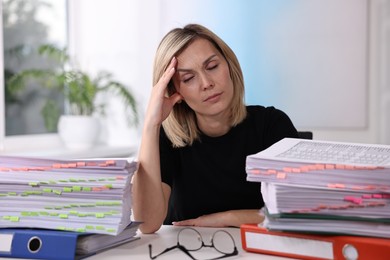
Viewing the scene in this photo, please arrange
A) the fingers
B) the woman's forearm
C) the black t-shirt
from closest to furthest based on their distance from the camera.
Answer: the woman's forearm
the fingers
the black t-shirt

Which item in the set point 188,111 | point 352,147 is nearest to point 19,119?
point 188,111

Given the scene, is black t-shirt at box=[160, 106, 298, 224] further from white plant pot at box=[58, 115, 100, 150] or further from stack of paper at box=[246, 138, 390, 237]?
white plant pot at box=[58, 115, 100, 150]

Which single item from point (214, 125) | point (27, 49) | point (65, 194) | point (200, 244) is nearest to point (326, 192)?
point (200, 244)

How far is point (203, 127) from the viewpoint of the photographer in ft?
6.30

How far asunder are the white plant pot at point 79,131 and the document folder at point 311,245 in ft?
8.62

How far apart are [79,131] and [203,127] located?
187cm

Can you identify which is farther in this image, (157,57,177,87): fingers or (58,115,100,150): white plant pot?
(58,115,100,150): white plant pot

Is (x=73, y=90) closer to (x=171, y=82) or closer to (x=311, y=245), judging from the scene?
(x=171, y=82)

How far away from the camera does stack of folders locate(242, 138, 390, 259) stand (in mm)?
1003

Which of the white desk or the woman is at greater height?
the woman

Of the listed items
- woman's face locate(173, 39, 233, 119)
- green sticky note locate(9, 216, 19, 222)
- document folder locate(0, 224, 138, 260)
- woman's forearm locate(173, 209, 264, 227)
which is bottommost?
woman's forearm locate(173, 209, 264, 227)

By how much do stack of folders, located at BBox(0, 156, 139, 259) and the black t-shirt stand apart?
26.5 inches

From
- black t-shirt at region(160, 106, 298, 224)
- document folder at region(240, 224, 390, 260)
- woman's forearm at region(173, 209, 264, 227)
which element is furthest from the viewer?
black t-shirt at region(160, 106, 298, 224)

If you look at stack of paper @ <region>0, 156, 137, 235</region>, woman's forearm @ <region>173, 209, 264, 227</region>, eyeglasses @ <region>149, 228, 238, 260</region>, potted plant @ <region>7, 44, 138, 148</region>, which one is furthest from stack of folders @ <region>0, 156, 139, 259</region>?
potted plant @ <region>7, 44, 138, 148</region>
